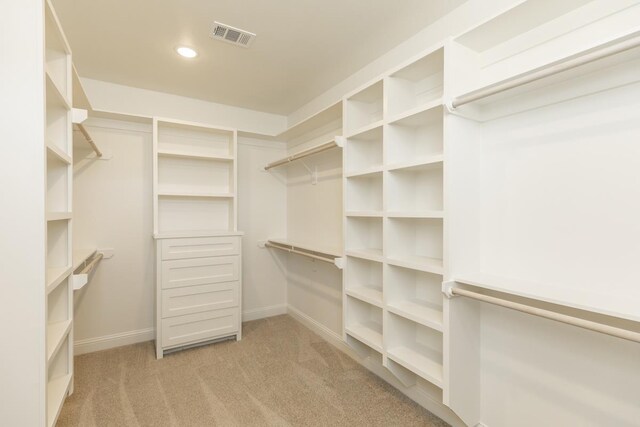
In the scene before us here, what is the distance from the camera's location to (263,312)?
3604 millimetres

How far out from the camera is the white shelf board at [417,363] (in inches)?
62.7

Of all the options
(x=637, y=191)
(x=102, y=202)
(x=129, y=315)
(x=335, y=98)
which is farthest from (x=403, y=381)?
(x=102, y=202)

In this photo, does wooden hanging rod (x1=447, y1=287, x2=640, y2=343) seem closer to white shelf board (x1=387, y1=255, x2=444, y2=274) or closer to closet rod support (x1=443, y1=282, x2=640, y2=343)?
closet rod support (x1=443, y1=282, x2=640, y2=343)

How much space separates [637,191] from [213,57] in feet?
8.66

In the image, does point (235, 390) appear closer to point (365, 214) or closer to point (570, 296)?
point (365, 214)

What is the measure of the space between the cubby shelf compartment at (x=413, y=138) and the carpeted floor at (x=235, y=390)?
61.8 inches

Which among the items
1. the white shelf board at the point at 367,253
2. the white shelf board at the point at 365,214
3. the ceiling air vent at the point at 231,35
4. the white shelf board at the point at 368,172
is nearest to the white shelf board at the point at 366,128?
the white shelf board at the point at 368,172

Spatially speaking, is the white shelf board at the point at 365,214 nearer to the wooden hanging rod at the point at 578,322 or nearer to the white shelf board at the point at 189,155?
the wooden hanging rod at the point at 578,322

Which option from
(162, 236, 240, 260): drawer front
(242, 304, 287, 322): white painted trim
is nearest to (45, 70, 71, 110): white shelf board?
Answer: (162, 236, 240, 260): drawer front

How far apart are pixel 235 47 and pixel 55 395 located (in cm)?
230

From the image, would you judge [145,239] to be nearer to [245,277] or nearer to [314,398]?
[245,277]

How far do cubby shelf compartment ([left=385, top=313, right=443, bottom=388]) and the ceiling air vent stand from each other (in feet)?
6.81

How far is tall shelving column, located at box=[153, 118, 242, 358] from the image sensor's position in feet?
8.79

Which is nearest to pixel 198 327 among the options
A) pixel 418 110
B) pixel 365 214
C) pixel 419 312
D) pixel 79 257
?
pixel 79 257
